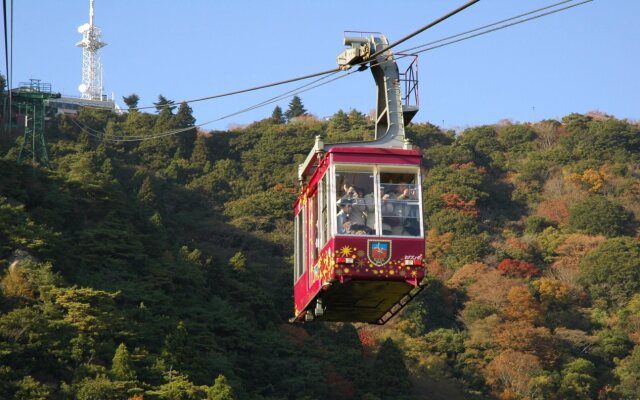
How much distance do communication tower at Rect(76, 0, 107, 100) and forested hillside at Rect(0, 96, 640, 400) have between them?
6.13m

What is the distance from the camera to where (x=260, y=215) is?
71000 mm

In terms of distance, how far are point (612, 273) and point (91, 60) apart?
32.6 metres

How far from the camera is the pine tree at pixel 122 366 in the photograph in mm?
40469

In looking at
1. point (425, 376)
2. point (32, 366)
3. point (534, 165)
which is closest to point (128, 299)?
point (32, 366)

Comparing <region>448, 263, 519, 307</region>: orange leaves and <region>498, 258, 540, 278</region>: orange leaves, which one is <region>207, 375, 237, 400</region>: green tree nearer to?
<region>448, 263, 519, 307</region>: orange leaves

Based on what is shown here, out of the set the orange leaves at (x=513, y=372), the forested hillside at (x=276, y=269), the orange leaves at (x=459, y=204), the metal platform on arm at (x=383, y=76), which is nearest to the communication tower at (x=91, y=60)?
the forested hillside at (x=276, y=269)

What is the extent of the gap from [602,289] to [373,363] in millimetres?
18945

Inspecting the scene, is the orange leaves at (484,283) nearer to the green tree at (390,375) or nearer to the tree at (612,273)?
the tree at (612,273)

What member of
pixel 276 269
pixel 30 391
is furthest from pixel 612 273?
pixel 30 391

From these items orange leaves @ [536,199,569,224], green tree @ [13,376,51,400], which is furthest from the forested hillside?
orange leaves @ [536,199,569,224]

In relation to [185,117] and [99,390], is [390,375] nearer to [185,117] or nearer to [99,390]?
[99,390]

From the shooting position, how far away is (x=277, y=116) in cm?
8938

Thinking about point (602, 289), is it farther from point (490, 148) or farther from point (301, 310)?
point (301, 310)

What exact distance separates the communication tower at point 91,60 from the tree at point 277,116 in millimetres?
10387
